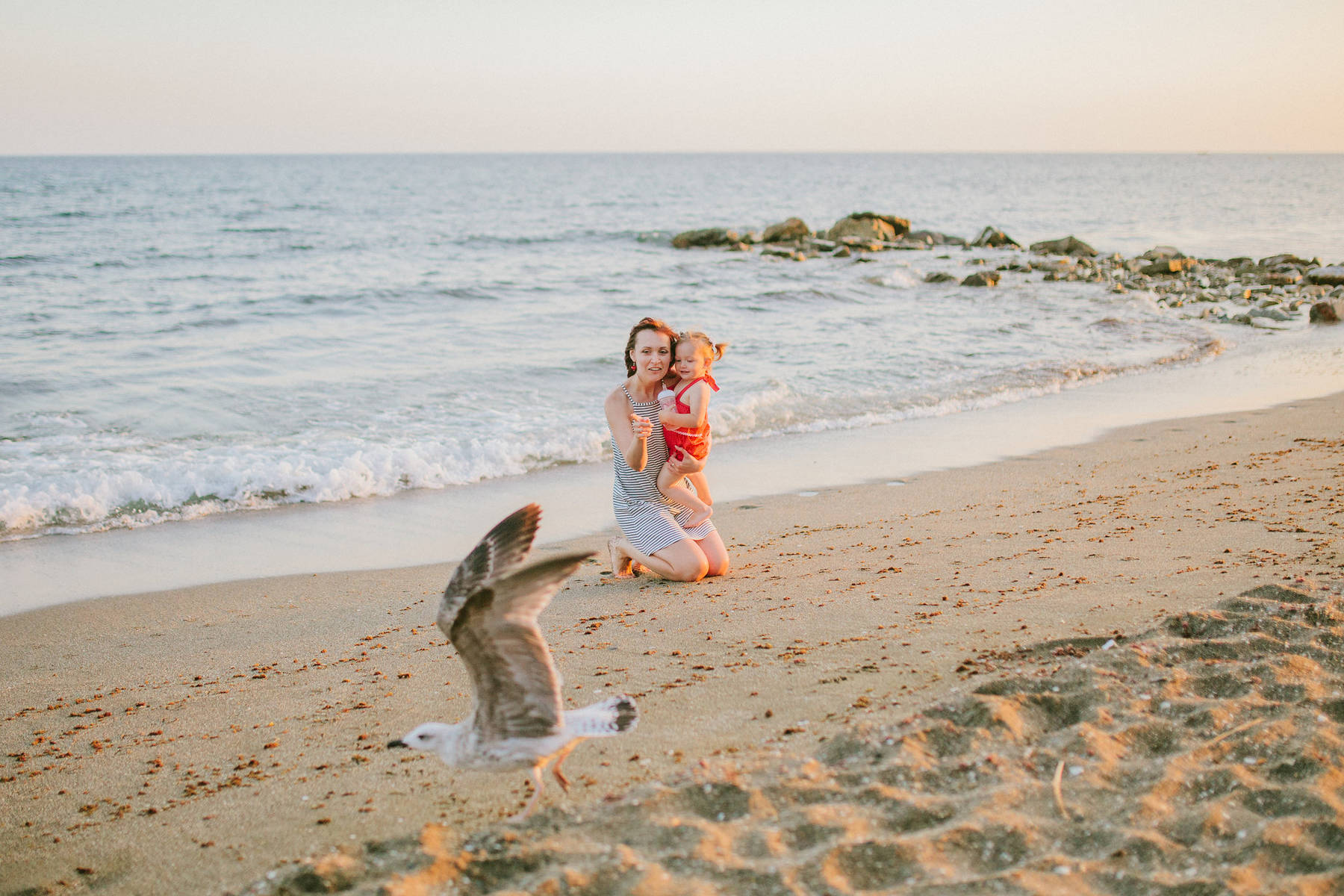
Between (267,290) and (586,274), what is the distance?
7670 mm

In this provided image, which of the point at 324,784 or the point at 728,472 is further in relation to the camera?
the point at 728,472

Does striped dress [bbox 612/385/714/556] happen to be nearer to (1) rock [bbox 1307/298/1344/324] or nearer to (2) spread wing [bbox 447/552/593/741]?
(2) spread wing [bbox 447/552/593/741]

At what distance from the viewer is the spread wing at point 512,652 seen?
9.53 feet

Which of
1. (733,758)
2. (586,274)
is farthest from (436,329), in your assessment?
(733,758)

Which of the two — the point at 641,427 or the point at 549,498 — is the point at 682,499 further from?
the point at 549,498

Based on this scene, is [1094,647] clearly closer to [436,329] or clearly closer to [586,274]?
[436,329]

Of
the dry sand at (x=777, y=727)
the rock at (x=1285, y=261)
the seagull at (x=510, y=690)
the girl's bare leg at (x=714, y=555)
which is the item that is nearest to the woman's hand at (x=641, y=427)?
the girl's bare leg at (x=714, y=555)

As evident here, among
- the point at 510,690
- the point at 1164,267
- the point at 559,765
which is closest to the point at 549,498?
the point at 559,765

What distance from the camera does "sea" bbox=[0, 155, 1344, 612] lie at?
816 centimetres

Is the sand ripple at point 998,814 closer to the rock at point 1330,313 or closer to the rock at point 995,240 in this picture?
the rock at point 1330,313

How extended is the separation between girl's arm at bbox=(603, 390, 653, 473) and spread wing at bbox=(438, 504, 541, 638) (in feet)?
8.81

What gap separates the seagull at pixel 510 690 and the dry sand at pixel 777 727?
24cm

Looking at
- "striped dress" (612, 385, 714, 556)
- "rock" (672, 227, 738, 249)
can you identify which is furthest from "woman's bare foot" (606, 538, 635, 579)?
"rock" (672, 227, 738, 249)

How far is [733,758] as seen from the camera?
3385 mm
